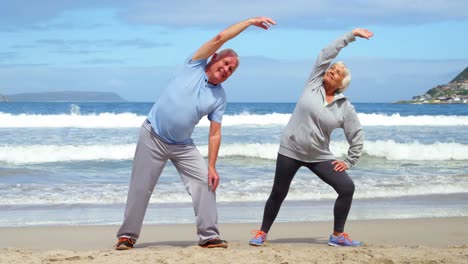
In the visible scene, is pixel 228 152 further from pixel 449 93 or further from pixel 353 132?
pixel 449 93

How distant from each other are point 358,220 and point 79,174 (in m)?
6.68

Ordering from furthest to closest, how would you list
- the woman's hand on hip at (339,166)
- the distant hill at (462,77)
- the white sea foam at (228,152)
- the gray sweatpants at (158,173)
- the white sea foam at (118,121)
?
the distant hill at (462,77) < the white sea foam at (118,121) < the white sea foam at (228,152) < the woman's hand on hip at (339,166) < the gray sweatpants at (158,173)

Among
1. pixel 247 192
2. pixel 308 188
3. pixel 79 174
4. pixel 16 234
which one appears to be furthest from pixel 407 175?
pixel 16 234

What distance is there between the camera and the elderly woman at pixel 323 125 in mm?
5449

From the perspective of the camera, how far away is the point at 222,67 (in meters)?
5.23

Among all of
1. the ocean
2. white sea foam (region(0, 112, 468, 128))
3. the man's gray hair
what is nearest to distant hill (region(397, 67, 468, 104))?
white sea foam (region(0, 112, 468, 128))

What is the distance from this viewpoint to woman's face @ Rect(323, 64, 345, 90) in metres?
5.47

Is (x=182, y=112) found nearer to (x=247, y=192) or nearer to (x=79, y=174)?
(x=247, y=192)

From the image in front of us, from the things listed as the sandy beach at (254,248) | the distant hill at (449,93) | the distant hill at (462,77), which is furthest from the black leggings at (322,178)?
the distant hill at (462,77)

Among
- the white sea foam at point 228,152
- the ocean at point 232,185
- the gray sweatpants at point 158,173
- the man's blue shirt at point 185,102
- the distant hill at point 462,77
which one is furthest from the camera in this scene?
the distant hill at point 462,77

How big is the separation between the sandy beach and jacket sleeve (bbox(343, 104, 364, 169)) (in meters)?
0.81

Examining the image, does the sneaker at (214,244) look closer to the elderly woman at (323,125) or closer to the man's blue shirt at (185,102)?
the elderly woman at (323,125)

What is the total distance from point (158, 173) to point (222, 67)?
3.52ft

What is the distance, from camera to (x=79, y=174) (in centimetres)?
1254
